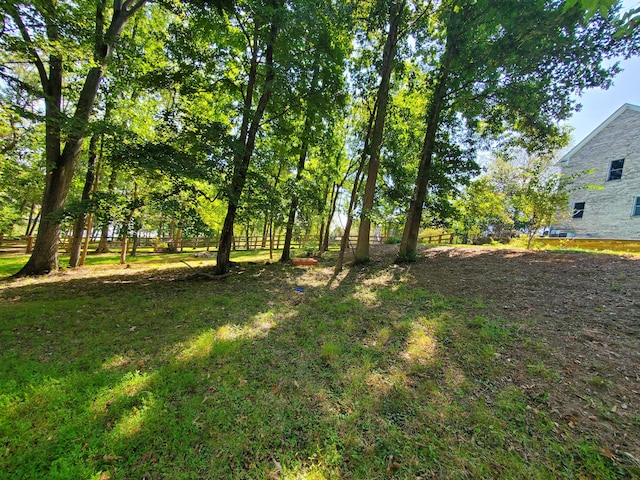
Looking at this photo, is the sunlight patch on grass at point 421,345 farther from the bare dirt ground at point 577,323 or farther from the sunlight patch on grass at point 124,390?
the sunlight patch on grass at point 124,390

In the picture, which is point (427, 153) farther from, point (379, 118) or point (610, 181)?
point (610, 181)

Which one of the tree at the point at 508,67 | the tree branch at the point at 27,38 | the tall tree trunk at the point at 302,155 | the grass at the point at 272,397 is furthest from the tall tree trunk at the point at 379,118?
the tree branch at the point at 27,38

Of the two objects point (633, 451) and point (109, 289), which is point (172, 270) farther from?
point (633, 451)

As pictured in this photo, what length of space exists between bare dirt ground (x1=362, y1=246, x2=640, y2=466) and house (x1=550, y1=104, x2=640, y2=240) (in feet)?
33.0

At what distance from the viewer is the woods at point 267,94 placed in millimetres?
6203

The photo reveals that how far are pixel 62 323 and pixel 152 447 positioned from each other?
4056 millimetres

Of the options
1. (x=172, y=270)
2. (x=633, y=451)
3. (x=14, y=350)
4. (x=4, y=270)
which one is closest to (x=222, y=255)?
(x=172, y=270)

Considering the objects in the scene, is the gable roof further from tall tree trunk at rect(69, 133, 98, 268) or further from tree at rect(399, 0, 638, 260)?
tall tree trunk at rect(69, 133, 98, 268)

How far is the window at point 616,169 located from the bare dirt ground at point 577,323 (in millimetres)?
11278

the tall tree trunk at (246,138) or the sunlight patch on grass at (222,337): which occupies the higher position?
the tall tree trunk at (246,138)

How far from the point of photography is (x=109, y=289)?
6852 millimetres

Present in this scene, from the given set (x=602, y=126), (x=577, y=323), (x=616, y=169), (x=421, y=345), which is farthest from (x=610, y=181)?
(x=421, y=345)

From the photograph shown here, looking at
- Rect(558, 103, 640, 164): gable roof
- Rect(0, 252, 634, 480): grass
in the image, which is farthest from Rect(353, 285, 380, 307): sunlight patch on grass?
Rect(558, 103, 640, 164): gable roof

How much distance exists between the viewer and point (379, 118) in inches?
339
